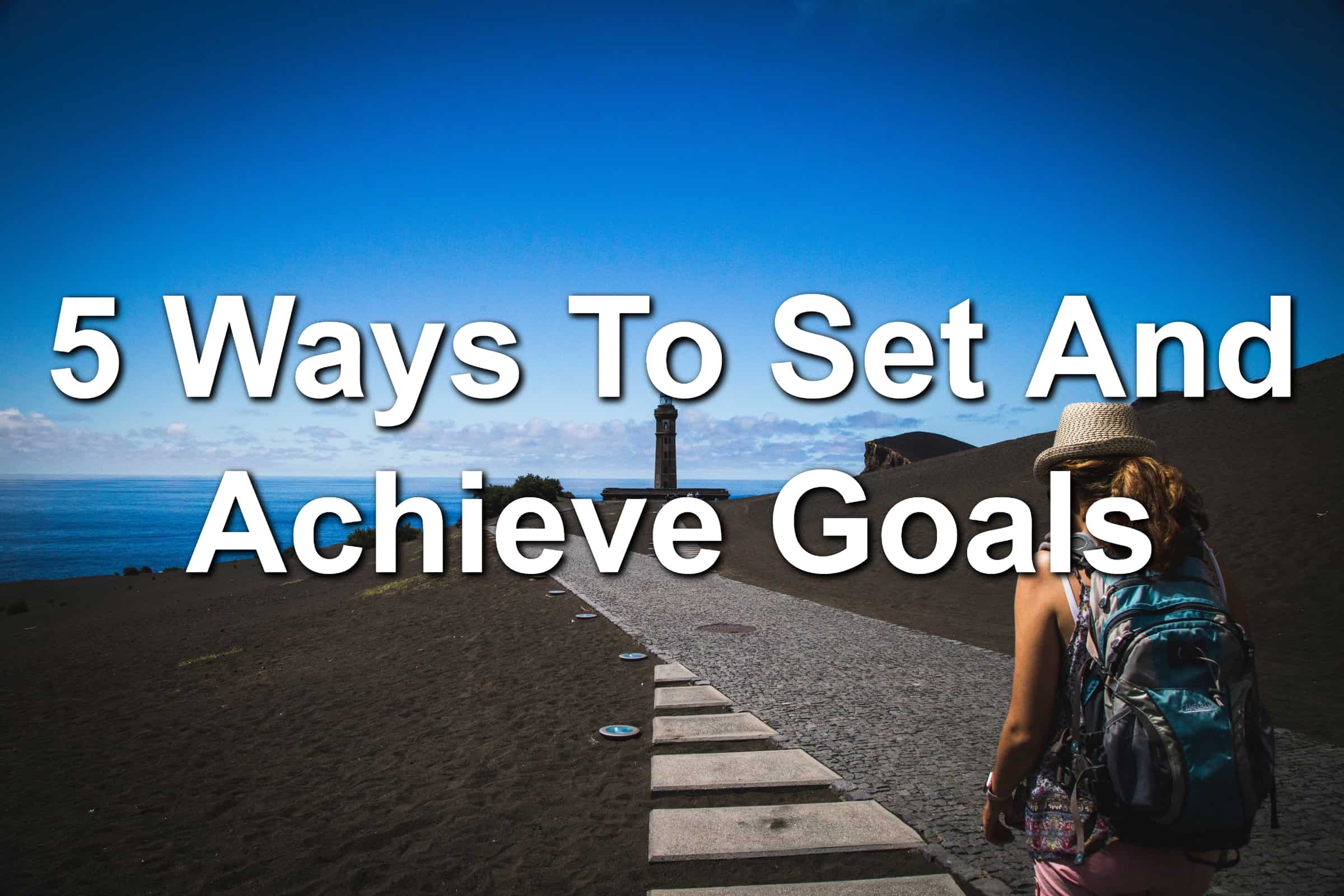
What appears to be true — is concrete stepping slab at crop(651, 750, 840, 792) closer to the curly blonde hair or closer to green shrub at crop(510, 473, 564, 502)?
the curly blonde hair

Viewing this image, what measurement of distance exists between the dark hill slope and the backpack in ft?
20.1

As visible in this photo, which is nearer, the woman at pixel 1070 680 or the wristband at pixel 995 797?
the woman at pixel 1070 680

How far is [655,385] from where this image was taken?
764 centimetres

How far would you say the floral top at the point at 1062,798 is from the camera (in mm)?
1732

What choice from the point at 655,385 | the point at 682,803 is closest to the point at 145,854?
the point at 682,803

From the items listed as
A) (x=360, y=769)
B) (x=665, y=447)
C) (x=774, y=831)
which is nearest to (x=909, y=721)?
(x=774, y=831)

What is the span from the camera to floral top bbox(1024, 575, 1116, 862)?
5.68ft

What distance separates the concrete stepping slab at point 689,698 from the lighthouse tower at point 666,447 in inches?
1574

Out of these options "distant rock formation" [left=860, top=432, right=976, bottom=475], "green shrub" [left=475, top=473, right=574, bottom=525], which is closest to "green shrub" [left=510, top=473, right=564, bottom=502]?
"green shrub" [left=475, top=473, right=574, bottom=525]

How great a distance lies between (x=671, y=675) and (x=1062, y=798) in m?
6.07

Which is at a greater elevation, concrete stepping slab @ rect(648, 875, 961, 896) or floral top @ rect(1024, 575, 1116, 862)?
floral top @ rect(1024, 575, 1116, 862)

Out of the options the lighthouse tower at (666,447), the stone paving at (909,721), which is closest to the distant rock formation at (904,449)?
the lighthouse tower at (666,447)

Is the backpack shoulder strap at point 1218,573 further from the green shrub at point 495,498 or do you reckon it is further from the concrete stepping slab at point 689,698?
the green shrub at point 495,498

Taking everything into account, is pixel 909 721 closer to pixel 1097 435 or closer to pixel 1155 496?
pixel 1097 435
